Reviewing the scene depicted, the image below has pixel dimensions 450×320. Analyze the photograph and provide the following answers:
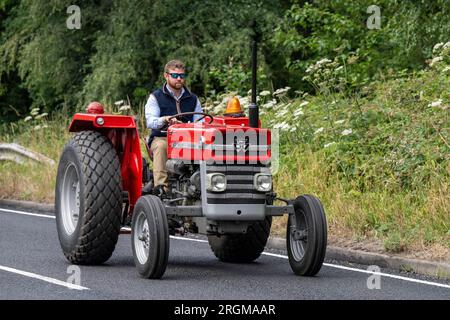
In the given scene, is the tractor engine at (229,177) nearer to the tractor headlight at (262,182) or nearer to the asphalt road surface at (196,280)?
the tractor headlight at (262,182)

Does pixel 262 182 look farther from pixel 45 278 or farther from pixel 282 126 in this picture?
pixel 282 126

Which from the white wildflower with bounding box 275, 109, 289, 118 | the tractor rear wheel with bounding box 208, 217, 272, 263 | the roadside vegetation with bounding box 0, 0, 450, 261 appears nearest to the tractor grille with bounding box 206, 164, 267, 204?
the tractor rear wheel with bounding box 208, 217, 272, 263

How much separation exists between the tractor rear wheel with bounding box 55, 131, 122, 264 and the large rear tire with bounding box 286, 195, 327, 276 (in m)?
1.75

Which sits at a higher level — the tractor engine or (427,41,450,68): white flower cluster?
(427,41,450,68): white flower cluster

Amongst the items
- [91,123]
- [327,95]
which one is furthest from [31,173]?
[91,123]

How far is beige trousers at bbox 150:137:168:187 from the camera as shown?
40.2 ft

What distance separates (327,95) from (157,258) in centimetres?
921

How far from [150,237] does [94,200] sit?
1.19 metres

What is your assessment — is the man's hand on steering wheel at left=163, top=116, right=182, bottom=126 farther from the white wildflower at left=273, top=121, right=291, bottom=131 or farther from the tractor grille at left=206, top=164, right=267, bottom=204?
the white wildflower at left=273, top=121, right=291, bottom=131

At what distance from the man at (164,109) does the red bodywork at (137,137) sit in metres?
0.16

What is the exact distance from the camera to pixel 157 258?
1114cm

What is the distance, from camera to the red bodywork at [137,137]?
11.5 m

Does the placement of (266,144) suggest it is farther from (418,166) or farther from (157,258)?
(418,166)

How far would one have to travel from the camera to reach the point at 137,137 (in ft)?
41.8
